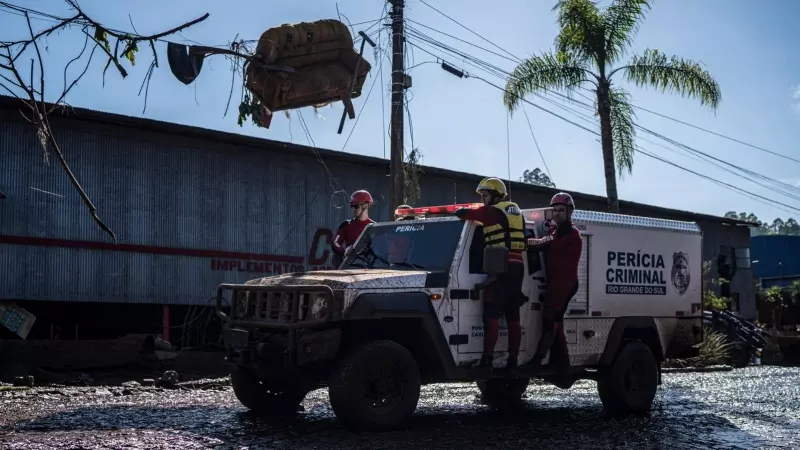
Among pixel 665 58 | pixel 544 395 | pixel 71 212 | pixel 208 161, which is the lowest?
pixel 544 395

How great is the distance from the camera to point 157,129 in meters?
18.2

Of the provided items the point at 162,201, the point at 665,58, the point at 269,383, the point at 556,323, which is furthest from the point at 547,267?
the point at 665,58

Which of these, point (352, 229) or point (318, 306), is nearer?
point (318, 306)

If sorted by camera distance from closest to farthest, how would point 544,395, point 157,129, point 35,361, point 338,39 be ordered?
point 338,39 < point 544,395 < point 35,361 < point 157,129

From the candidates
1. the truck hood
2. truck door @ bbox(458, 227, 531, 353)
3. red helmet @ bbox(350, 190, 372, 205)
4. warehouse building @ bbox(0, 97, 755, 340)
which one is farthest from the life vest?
warehouse building @ bbox(0, 97, 755, 340)

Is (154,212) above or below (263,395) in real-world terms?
above

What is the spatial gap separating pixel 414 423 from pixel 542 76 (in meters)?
14.0

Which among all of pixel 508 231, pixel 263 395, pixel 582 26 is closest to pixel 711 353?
pixel 582 26

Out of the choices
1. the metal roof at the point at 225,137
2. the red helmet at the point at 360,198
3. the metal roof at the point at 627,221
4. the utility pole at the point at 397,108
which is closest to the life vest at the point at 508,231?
the metal roof at the point at 627,221

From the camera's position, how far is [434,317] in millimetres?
8148

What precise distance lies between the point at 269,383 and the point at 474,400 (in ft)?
12.3

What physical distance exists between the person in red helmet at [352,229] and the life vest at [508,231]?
1.96 meters

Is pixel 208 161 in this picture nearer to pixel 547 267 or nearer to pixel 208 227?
pixel 208 227

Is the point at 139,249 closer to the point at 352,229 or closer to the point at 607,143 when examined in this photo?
the point at 352,229
